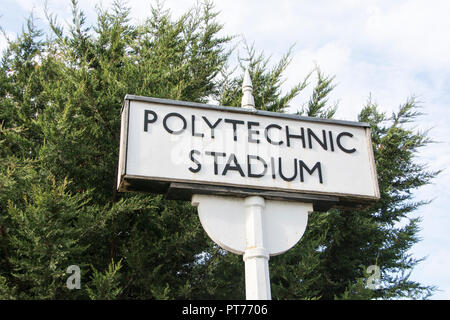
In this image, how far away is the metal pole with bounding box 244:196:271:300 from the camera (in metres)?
2.09

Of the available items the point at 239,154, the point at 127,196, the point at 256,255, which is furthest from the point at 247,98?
the point at 127,196

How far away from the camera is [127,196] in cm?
546

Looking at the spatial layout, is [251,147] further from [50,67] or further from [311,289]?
[50,67]

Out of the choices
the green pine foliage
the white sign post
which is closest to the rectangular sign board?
the white sign post

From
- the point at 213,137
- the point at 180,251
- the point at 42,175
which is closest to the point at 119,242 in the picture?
the point at 180,251

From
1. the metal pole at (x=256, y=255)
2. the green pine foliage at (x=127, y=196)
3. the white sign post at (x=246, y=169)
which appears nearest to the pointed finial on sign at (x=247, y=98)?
the white sign post at (x=246, y=169)

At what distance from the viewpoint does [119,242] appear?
5504mm

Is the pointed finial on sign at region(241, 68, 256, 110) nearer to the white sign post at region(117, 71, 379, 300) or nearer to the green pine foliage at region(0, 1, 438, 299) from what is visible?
the white sign post at region(117, 71, 379, 300)

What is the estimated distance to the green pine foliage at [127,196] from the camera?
4543mm

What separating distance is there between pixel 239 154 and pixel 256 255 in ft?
1.68

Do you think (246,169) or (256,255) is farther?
(246,169)

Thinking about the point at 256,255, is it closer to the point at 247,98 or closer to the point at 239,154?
the point at 239,154

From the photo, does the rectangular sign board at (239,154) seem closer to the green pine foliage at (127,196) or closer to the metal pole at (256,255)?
the metal pole at (256,255)
